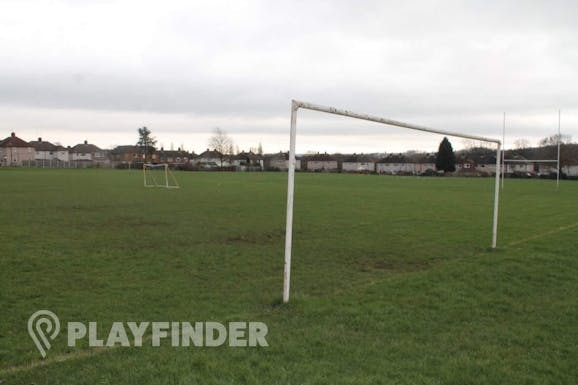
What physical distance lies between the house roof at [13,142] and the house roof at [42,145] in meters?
7.91

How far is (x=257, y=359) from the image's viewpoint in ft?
14.3

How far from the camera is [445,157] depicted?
86562 mm

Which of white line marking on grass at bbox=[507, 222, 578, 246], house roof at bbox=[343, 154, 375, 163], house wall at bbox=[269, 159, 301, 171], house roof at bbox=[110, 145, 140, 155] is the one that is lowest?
white line marking on grass at bbox=[507, 222, 578, 246]

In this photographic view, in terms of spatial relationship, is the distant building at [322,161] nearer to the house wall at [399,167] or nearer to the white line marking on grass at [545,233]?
the house wall at [399,167]

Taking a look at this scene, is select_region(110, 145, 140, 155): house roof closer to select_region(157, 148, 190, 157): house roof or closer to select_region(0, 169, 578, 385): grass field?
select_region(157, 148, 190, 157): house roof

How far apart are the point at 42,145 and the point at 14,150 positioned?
48.2 feet

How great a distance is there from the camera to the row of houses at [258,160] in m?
96.2

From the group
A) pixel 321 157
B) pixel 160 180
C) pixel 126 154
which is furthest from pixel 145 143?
pixel 160 180

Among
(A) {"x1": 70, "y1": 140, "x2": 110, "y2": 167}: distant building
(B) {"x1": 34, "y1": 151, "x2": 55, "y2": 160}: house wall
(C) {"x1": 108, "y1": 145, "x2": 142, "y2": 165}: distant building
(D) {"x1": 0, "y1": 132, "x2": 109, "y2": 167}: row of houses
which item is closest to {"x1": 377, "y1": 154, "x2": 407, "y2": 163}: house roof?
(C) {"x1": 108, "y1": 145, "x2": 142, "y2": 165}: distant building

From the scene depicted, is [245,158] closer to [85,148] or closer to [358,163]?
[358,163]

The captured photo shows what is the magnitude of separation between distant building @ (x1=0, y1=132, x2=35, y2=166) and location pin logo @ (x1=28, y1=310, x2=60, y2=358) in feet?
406

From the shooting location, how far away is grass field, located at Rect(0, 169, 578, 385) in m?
4.21

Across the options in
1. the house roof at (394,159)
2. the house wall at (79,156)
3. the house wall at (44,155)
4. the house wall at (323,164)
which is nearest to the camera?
the house roof at (394,159)

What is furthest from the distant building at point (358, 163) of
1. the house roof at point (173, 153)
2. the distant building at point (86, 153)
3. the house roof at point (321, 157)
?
the distant building at point (86, 153)
